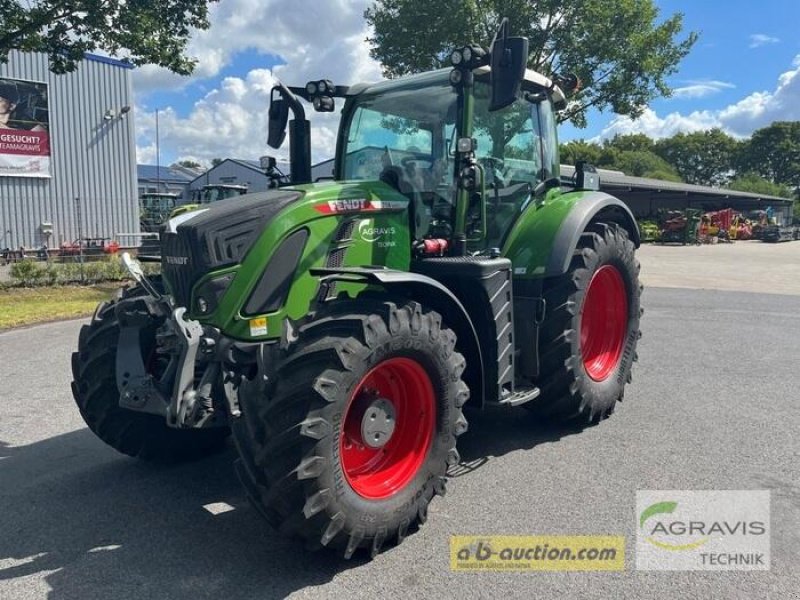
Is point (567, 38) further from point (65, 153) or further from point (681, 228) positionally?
point (681, 228)

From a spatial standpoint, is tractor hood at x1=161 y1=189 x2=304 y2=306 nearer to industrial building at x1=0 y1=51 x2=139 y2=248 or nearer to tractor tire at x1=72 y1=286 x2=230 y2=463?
tractor tire at x1=72 y1=286 x2=230 y2=463

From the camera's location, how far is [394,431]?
3486 mm

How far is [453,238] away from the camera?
4.31 metres

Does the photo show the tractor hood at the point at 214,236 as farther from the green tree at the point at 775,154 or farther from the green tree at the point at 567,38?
the green tree at the point at 775,154

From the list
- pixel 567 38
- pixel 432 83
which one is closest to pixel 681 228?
pixel 567 38

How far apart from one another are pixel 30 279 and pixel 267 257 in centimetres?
1139

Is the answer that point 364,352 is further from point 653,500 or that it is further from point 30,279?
point 30,279

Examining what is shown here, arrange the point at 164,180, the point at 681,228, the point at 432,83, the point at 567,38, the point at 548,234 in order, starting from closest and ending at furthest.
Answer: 1. the point at 432,83
2. the point at 548,234
3. the point at 567,38
4. the point at 681,228
5. the point at 164,180

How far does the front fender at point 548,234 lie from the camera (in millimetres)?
4590

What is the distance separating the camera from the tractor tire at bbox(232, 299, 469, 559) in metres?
2.84

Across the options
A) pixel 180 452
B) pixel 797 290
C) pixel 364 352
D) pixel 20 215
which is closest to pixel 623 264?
pixel 364 352

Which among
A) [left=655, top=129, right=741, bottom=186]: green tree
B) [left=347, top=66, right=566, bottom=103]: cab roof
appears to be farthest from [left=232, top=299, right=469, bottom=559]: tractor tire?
[left=655, top=129, right=741, bottom=186]: green tree

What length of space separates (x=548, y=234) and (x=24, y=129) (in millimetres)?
20038

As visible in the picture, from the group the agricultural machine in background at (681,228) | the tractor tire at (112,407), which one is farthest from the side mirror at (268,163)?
the agricultural machine in background at (681,228)
